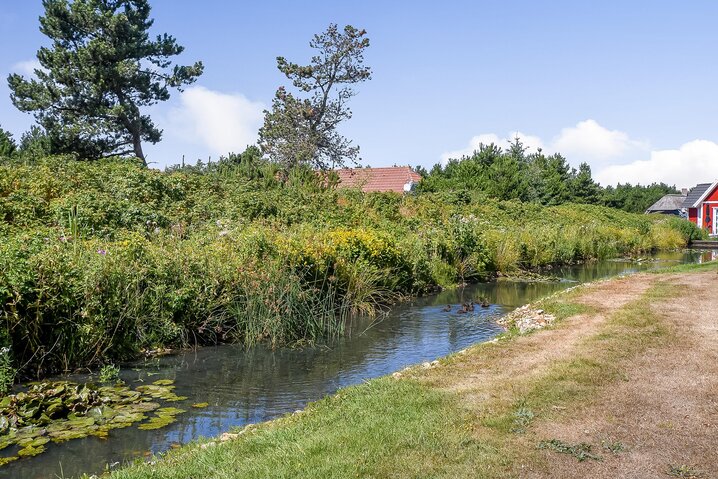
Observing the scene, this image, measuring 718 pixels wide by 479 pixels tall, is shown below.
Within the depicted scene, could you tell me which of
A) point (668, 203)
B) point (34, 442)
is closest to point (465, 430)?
point (34, 442)

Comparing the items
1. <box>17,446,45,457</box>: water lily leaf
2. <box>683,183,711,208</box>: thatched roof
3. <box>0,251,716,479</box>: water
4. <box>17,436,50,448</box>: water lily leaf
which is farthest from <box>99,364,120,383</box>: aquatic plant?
<box>683,183,711,208</box>: thatched roof

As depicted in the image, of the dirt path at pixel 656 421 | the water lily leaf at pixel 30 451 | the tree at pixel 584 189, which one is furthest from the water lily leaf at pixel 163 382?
the tree at pixel 584 189

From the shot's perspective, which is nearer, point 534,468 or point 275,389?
point 534,468

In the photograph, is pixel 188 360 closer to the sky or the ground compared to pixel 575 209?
closer to the ground

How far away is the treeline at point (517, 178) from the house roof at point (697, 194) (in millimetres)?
7289

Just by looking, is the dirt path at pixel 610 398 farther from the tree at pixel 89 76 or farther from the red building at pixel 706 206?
the red building at pixel 706 206

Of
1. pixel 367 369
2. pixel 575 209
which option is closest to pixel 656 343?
pixel 367 369

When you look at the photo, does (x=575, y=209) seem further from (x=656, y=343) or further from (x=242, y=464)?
(x=242, y=464)

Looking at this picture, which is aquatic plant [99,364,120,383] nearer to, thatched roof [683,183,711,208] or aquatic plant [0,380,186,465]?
aquatic plant [0,380,186,465]

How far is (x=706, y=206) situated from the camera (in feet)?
185

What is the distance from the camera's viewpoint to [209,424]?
24.7 feet

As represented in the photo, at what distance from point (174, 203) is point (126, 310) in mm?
9004

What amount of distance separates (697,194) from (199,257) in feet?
185

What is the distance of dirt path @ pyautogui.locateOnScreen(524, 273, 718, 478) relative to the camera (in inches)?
201
